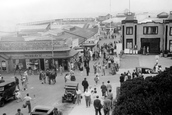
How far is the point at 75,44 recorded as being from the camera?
43.1 m

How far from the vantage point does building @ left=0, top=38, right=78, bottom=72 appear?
1324 inches

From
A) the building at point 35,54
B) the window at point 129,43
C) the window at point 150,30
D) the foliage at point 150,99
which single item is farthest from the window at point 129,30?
the foliage at point 150,99

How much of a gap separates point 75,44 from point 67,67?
10094mm

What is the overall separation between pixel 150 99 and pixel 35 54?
24.3 meters

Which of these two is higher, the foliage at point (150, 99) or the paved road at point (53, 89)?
the foliage at point (150, 99)

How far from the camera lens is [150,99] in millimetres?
11695

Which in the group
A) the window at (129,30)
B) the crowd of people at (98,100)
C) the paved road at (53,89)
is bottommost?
the paved road at (53,89)

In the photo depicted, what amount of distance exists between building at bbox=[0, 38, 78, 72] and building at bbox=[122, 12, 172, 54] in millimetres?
13975

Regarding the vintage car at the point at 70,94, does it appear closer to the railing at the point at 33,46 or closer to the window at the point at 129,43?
the railing at the point at 33,46

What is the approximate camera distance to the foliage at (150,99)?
10.9 metres

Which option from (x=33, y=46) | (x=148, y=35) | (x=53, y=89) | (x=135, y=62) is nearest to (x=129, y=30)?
(x=148, y=35)

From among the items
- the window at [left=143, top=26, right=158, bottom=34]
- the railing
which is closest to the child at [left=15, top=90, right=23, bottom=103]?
the railing

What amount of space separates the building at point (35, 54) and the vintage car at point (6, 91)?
35.3 ft

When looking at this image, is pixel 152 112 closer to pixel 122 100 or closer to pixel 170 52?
pixel 122 100
